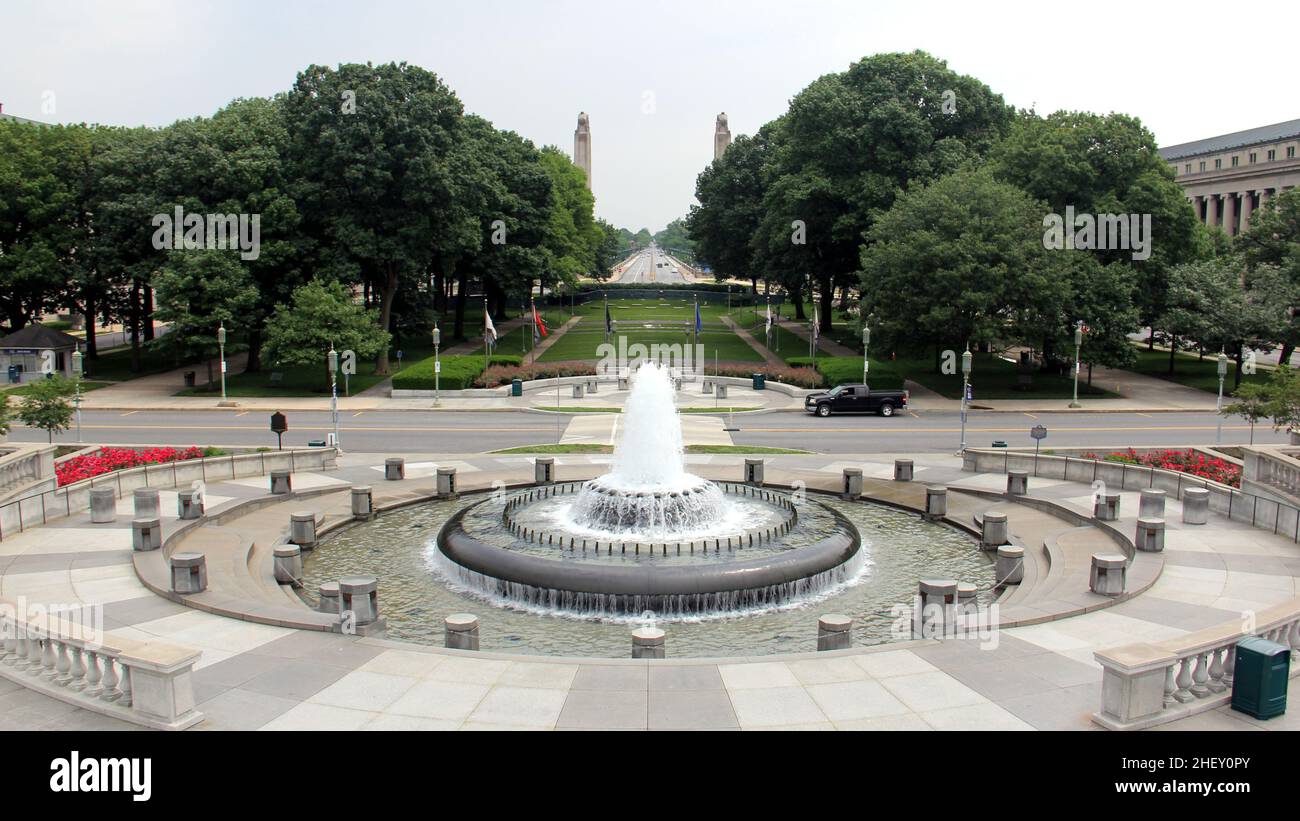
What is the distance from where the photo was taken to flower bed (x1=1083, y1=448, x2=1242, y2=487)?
30.4 m

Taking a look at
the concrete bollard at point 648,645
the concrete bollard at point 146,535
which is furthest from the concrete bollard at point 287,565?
the concrete bollard at point 648,645

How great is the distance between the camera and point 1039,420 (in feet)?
166

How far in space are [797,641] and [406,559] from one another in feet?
33.0

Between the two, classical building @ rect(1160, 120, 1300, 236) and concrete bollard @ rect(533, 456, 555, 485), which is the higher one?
classical building @ rect(1160, 120, 1300, 236)

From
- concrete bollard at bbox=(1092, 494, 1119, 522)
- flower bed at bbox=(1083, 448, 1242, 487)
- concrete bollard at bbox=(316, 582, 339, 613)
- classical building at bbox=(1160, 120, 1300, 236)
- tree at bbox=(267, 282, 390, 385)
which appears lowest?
concrete bollard at bbox=(316, 582, 339, 613)

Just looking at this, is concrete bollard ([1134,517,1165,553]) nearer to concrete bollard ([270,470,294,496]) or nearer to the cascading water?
the cascading water

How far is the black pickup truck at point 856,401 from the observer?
2024 inches

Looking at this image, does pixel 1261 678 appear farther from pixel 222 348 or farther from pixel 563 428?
pixel 222 348

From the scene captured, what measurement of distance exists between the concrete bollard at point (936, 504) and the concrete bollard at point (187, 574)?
1844 centimetres

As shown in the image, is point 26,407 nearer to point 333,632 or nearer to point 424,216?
point 333,632

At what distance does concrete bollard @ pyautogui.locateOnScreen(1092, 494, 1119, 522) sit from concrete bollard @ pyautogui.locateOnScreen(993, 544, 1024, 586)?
5.26m

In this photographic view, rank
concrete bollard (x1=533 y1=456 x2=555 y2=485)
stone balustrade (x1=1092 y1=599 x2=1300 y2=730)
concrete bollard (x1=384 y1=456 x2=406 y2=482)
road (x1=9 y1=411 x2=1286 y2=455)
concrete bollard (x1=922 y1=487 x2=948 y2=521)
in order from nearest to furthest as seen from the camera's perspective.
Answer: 1. stone balustrade (x1=1092 y1=599 x2=1300 y2=730)
2. concrete bollard (x1=922 y1=487 x2=948 y2=521)
3. concrete bollard (x1=533 y1=456 x2=555 y2=485)
4. concrete bollard (x1=384 y1=456 x2=406 y2=482)
5. road (x1=9 y1=411 x2=1286 y2=455)

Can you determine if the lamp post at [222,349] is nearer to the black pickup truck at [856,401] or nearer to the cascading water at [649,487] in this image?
the black pickup truck at [856,401]

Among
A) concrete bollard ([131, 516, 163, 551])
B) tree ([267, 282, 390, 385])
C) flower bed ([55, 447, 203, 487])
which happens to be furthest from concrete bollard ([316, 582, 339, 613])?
tree ([267, 282, 390, 385])
